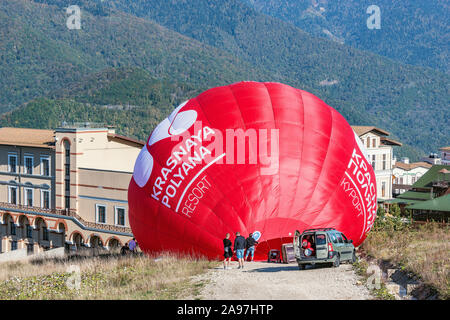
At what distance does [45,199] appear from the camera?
66875mm

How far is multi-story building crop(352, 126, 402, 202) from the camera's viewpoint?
77250 mm

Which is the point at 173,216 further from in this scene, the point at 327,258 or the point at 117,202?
the point at 117,202

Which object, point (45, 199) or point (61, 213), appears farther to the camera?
point (45, 199)

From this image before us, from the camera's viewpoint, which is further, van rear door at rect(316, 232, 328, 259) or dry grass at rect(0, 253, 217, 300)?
van rear door at rect(316, 232, 328, 259)

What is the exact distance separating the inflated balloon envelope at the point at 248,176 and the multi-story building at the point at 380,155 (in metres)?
52.9

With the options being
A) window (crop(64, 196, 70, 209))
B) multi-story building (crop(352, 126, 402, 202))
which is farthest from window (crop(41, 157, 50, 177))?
multi-story building (crop(352, 126, 402, 202))

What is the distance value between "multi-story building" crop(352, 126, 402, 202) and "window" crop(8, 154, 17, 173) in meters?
33.6

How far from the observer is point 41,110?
547ft

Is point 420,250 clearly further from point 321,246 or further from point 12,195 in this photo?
point 12,195

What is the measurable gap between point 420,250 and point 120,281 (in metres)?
9.21

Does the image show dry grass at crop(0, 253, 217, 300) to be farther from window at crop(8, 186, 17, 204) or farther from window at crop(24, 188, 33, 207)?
window at crop(8, 186, 17, 204)

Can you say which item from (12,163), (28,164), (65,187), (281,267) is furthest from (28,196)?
(281,267)

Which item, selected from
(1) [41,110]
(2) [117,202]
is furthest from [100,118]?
(2) [117,202]

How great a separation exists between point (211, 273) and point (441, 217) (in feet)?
56.9
